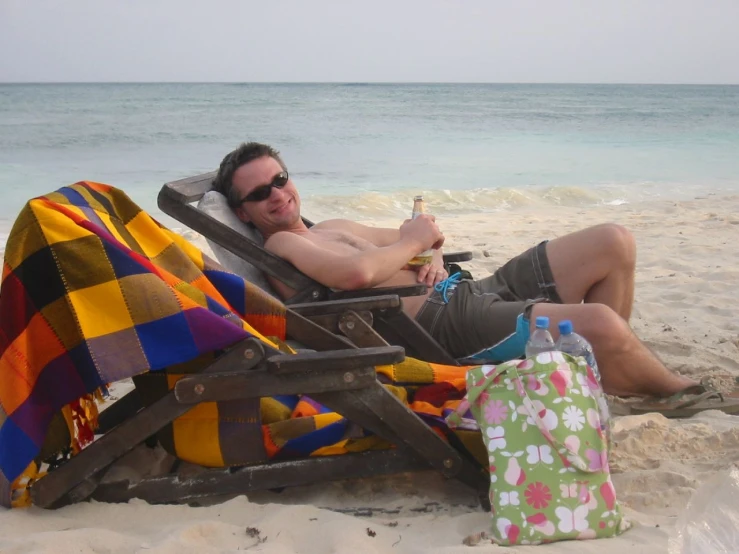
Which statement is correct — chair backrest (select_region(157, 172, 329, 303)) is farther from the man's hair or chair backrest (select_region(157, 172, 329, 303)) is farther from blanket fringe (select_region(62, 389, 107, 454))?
blanket fringe (select_region(62, 389, 107, 454))

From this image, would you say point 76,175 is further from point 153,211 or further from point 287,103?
point 287,103

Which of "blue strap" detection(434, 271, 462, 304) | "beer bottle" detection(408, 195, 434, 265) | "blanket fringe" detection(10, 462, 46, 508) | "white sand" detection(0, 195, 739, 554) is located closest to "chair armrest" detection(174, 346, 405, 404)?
"white sand" detection(0, 195, 739, 554)

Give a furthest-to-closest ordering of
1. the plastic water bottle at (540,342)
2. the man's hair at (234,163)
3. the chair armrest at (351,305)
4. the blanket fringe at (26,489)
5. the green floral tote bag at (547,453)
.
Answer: the man's hair at (234,163), the chair armrest at (351,305), the plastic water bottle at (540,342), the blanket fringe at (26,489), the green floral tote bag at (547,453)

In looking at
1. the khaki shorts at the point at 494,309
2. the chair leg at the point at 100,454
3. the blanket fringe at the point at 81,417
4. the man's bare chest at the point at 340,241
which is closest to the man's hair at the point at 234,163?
the man's bare chest at the point at 340,241

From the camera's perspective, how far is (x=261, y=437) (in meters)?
2.51

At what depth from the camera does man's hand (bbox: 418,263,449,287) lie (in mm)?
3668

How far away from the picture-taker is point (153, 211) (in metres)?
9.95

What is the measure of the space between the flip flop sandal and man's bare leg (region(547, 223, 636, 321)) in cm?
49

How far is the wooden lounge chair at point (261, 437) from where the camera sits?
2352 mm

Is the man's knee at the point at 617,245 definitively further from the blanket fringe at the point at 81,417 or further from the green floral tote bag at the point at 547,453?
the blanket fringe at the point at 81,417

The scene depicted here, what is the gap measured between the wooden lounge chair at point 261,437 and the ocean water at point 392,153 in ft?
22.3

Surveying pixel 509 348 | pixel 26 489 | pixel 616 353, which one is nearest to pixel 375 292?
pixel 509 348

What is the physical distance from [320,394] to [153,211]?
8112 millimetres

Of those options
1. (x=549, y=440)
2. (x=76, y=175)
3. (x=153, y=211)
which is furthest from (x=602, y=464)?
(x=76, y=175)
